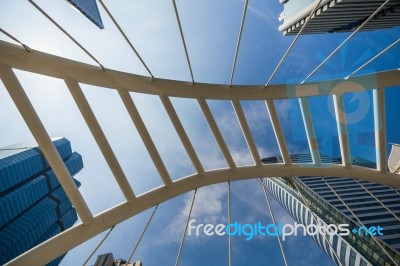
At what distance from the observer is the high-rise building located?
106000mm

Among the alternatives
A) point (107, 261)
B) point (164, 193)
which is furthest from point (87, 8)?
point (164, 193)

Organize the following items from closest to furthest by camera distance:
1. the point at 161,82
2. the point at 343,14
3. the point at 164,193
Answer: the point at 161,82
the point at 164,193
the point at 343,14

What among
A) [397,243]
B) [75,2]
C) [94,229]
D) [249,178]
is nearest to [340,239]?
[397,243]

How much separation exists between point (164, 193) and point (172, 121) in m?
2.92

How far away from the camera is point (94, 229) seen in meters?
9.29

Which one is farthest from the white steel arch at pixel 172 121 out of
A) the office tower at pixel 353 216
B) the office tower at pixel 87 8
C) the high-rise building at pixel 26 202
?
the high-rise building at pixel 26 202

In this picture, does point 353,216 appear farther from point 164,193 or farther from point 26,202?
point 26,202

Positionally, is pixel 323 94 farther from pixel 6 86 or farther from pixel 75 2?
pixel 75 2

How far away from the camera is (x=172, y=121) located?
10.4 meters

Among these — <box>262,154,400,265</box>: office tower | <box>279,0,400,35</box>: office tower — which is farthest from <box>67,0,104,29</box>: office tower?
<box>262,154,400,265</box>: office tower

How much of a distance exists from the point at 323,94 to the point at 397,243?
8153 cm

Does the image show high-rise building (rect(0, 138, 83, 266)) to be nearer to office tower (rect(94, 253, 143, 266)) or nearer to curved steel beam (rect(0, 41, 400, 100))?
office tower (rect(94, 253, 143, 266))

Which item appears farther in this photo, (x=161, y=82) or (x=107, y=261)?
(x=107, y=261)

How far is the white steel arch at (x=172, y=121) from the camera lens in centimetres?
789
